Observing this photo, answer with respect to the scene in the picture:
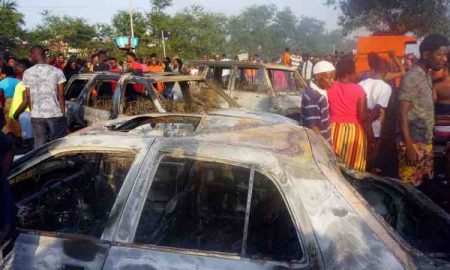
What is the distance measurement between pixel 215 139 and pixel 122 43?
539 inches

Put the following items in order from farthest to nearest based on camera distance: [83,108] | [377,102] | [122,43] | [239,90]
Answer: [122,43]
[239,90]
[83,108]
[377,102]

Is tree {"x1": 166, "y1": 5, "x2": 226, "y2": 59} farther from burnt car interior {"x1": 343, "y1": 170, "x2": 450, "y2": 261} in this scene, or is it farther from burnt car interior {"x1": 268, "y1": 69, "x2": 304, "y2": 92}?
burnt car interior {"x1": 343, "y1": 170, "x2": 450, "y2": 261}

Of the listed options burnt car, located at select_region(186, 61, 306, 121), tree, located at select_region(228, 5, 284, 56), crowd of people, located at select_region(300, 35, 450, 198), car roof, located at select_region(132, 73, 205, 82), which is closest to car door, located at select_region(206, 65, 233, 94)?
burnt car, located at select_region(186, 61, 306, 121)

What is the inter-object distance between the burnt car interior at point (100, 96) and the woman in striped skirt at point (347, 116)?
3.62 metres

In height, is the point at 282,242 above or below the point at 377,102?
below

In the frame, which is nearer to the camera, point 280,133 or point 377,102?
point 280,133

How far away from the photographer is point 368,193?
283 cm

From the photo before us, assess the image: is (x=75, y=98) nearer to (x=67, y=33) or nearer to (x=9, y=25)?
(x=9, y=25)

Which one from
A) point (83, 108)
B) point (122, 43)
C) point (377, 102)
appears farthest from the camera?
point (122, 43)

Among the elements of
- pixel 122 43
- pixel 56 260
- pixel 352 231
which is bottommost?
pixel 56 260

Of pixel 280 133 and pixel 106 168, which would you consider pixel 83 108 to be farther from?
pixel 280 133

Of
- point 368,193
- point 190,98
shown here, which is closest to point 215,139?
point 368,193

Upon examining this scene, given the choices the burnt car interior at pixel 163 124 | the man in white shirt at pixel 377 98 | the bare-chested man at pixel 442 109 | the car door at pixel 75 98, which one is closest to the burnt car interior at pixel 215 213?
the burnt car interior at pixel 163 124

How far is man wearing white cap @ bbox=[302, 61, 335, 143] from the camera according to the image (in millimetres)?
3750
